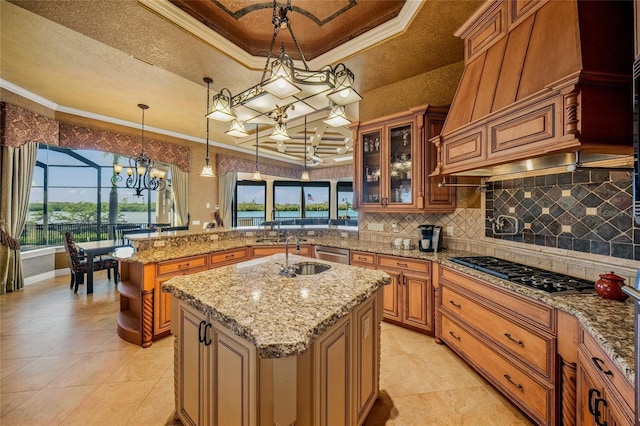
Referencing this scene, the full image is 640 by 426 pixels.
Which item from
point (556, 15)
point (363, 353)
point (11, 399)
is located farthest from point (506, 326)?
point (11, 399)

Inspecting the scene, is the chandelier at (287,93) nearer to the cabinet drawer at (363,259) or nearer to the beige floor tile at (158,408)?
the cabinet drawer at (363,259)

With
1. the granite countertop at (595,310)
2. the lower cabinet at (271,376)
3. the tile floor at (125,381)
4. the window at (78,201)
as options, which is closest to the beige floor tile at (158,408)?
the tile floor at (125,381)

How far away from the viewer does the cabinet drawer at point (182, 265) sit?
269cm

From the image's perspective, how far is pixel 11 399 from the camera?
1.87 meters

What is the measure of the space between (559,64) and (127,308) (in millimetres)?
4481

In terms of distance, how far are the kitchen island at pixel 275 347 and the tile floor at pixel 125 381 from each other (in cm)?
39

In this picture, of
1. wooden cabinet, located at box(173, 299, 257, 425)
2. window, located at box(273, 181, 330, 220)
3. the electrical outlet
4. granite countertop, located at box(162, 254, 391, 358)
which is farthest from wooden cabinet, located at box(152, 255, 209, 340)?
window, located at box(273, 181, 330, 220)

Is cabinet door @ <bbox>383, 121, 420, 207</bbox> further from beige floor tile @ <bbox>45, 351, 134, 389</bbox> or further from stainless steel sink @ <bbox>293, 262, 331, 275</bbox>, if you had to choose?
beige floor tile @ <bbox>45, 351, 134, 389</bbox>

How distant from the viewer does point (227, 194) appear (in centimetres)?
796

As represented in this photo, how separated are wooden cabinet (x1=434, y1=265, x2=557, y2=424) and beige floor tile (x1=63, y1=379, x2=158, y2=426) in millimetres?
2584

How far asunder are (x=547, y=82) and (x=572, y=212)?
1056 mm

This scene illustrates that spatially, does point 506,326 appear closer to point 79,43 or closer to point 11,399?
point 11,399

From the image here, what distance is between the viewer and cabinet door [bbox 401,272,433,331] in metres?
2.71

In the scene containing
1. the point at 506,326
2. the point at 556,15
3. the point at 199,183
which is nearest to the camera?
the point at 556,15
